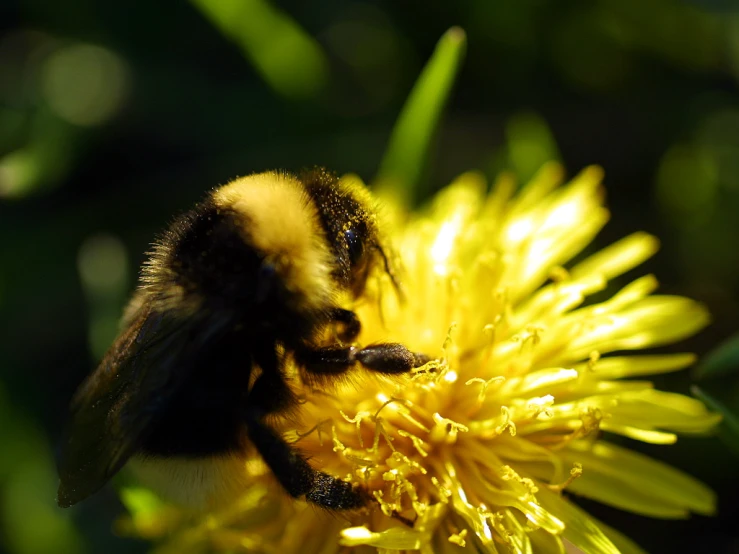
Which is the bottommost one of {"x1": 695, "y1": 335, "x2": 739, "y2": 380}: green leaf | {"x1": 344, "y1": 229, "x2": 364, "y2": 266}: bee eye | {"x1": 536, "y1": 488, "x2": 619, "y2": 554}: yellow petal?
{"x1": 536, "y1": 488, "x2": 619, "y2": 554}: yellow petal

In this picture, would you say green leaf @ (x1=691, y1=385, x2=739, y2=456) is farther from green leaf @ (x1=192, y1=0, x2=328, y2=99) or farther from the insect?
green leaf @ (x1=192, y1=0, x2=328, y2=99)

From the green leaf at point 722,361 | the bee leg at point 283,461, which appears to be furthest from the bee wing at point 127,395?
the green leaf at point 722,361

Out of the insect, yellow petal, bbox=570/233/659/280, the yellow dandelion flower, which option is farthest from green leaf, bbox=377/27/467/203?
the insect

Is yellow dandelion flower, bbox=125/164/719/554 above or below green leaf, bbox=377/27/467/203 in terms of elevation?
below

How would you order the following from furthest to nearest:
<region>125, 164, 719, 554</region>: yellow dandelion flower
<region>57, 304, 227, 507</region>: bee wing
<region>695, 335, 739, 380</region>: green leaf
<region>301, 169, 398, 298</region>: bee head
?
1. <region>695, 335, 739, 380</region>: green leaf
2. <region>125, 164, 719, 554</region>: yellow dandelion flower
3. <region>301, 169, 398, 298</region>: bee head
4. <region>57, 304, 227, 507</region>: bee wing


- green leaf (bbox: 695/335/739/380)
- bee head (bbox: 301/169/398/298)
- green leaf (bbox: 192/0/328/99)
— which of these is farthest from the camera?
green leaf (bbox: 192/0/328/99)

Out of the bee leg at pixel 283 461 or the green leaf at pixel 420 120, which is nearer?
the bee leg at pixel 283 461

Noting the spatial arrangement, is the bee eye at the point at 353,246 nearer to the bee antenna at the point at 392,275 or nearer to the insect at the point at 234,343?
the insect at the point at 234,343

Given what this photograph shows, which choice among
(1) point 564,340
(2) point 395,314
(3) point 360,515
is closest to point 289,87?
(2) point 395,314
